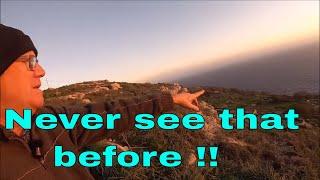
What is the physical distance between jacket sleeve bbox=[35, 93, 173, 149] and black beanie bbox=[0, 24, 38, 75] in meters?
0.53

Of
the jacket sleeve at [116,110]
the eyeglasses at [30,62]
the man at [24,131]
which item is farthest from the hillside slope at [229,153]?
the eyeglasses at [30,62]

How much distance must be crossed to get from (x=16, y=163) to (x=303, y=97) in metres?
38.2

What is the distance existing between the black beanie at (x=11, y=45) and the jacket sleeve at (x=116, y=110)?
1.74 ft

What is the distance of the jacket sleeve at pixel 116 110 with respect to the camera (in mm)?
2875

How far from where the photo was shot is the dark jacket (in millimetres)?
2184

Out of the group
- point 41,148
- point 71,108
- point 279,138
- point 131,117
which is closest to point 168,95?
point 131,117

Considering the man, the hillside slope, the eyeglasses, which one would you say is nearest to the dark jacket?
the man

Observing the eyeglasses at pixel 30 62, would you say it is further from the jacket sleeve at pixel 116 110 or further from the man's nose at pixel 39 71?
the jacket sleeve at pixel 116 110

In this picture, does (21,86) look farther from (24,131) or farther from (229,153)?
(229,153)

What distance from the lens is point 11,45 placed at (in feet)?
7.97

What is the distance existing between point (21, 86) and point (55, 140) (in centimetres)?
46

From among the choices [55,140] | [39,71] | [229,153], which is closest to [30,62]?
[39,71]

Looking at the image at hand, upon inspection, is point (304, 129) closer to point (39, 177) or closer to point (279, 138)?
point (279, 138)

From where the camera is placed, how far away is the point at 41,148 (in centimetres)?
245
